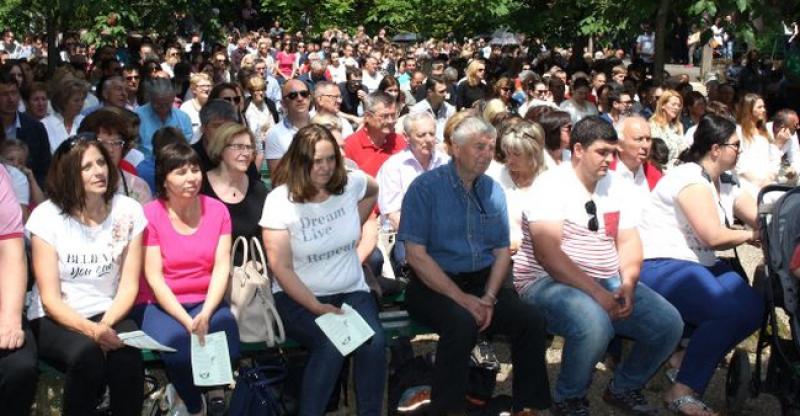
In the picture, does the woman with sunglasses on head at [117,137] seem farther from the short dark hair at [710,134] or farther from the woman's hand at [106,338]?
the short dark hair at [710,134]

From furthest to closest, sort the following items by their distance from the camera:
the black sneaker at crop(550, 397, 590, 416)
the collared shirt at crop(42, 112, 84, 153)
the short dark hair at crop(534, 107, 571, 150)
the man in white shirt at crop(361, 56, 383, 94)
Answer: the man in white shirt at crop(361, 56, 383, 94), the collared shirt at crop(42, 112, 84, 153), the short dark hair at crop(534, 107, 571, 150), the black sneaker at crop(550, 397, 590, 416)

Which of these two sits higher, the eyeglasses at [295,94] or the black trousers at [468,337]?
the eyeglasses at [295,94]

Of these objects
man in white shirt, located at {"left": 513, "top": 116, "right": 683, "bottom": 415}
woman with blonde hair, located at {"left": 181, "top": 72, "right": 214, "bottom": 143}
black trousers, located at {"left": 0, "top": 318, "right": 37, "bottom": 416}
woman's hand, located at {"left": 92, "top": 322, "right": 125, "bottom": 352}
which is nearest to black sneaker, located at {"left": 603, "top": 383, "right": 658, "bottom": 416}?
man in white shirt, located at {"left": 513, "top": 116, "right": 683, "bottom": 415}

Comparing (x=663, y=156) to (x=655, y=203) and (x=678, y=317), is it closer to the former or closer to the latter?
(x=655, y=203)

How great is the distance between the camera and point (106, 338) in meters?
4.60

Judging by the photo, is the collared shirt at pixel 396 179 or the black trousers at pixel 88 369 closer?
the black trousers at pixel 88 369

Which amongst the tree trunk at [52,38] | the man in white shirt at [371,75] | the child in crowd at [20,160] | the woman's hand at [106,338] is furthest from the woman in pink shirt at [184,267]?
the man in white shirt at [371,75]

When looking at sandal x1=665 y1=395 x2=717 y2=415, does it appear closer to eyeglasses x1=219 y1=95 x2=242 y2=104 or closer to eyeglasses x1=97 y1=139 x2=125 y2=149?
eyeglasses x1=97 y1=139 x2=125 y2=149

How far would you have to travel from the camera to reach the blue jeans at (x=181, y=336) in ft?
15.7

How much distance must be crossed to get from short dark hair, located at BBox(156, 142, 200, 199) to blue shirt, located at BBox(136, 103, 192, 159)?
9.37 ft

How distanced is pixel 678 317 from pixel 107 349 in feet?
9.36

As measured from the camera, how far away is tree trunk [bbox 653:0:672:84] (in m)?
13.2

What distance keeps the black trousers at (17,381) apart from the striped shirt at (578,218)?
2.52 metres

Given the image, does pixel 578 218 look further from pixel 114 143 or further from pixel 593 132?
pixel 114 143
